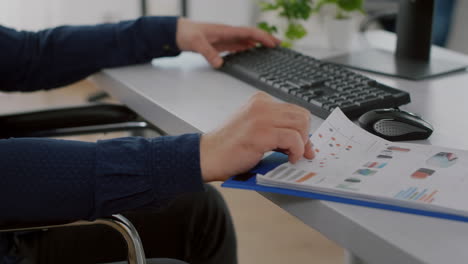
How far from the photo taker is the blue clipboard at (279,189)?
62 centimetres

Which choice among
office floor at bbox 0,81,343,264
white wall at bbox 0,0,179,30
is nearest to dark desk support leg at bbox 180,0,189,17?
white wall at bbox 0,0,179,30

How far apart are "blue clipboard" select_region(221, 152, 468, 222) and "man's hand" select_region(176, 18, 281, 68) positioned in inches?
21.3

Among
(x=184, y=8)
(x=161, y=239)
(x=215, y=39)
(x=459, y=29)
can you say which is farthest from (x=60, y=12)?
(x=161, y=239)

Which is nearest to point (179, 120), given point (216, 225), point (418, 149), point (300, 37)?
point (216, 225)

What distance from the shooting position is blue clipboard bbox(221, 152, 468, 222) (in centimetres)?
62

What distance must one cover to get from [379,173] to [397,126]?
0.15m

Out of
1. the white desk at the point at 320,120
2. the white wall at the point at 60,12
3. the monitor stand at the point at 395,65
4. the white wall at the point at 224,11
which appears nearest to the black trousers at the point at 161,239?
the white desk at the point at 320,120

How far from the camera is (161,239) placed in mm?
1051

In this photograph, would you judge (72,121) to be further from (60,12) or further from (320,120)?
(60,12)

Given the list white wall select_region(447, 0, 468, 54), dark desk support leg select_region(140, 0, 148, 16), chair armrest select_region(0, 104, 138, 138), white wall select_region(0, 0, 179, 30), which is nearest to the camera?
chair armrest select_region(0, 104, 138, 138)

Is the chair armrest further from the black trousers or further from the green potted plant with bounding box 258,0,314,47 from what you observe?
the green potted plant with bounding box 258,0,314,47

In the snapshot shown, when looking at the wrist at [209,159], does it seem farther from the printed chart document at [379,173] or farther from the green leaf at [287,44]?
the green leaf at [287,44]

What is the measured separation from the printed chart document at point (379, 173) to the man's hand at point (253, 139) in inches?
1.2

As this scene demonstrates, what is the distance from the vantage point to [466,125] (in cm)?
91
